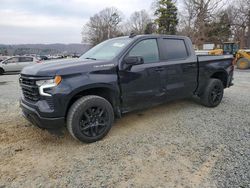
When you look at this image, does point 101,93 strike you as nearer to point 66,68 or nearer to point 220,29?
point 66,68

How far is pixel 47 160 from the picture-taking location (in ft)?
9.66

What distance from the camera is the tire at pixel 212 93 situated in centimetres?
509

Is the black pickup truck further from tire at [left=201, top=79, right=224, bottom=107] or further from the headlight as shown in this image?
tire at [left=201, top=79, right=224, bottom=107]

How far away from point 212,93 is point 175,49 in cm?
163

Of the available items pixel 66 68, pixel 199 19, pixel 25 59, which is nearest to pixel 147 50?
pixel 66 68

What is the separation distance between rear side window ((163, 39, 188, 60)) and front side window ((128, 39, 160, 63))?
0.28 m

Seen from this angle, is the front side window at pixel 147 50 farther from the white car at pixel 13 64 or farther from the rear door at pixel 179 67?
the white car at pixel 13 64

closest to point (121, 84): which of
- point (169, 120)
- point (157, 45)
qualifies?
point (157, 45)

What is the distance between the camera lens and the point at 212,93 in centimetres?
518

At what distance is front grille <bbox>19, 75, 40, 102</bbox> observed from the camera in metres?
3.16

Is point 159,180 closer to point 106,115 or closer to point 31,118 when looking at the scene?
point 106,115

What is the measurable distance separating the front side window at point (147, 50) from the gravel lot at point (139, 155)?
4.38 feet

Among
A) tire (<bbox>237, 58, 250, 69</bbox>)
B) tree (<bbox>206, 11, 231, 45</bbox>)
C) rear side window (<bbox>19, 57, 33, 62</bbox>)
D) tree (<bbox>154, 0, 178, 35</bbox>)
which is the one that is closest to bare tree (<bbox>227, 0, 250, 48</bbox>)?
tree (<bbox>206, 11, 231, 45</bbox>)

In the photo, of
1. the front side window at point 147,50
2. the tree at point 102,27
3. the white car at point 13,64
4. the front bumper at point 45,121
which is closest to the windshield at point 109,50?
the front side window at point 147,50
